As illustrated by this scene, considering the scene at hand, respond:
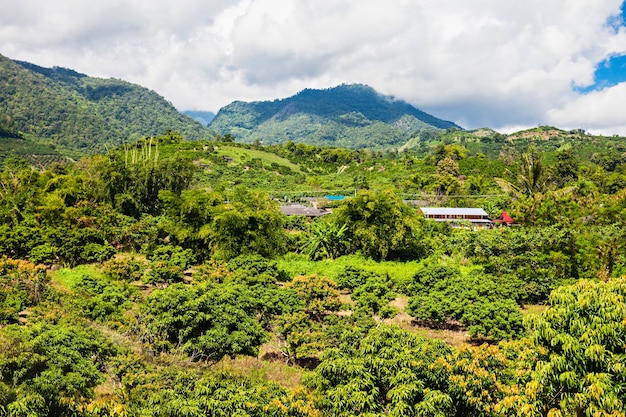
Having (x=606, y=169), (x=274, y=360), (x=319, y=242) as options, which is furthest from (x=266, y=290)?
(x=606, y=169)

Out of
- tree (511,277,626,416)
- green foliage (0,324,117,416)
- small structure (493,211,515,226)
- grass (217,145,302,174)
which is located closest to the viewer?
tree (511,277,626,416)

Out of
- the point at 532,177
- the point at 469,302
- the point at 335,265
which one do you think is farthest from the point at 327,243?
the point at 532,177

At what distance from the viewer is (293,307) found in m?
19.7

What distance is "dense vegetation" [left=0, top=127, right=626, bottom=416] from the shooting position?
898 centimetres

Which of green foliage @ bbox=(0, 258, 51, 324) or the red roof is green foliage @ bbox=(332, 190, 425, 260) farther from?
the red roof

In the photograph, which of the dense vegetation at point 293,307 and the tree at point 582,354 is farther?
the dense vegetation at point 293,307

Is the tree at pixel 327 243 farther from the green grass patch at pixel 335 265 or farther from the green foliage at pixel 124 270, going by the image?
the green foliage at pixel 124 270

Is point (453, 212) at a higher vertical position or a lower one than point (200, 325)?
higher

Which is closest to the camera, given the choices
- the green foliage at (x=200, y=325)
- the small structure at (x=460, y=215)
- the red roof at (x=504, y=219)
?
the green foliage at (x=200, y=325)

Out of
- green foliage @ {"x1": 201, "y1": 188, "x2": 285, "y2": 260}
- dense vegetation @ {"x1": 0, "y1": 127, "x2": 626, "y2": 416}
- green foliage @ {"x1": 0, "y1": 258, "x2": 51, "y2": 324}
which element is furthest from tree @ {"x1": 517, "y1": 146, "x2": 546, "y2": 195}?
green foliage @ {"x1": 0, "y1": 258, "x2": 51, "y2": 324}

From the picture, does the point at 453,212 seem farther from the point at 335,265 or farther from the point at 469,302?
the point at 469,302

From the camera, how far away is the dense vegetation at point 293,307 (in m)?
8.98

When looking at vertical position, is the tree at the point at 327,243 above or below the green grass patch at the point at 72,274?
A: above

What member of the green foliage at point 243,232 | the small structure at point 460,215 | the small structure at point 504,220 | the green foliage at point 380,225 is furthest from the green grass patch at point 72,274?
the small structure at point 504,220
